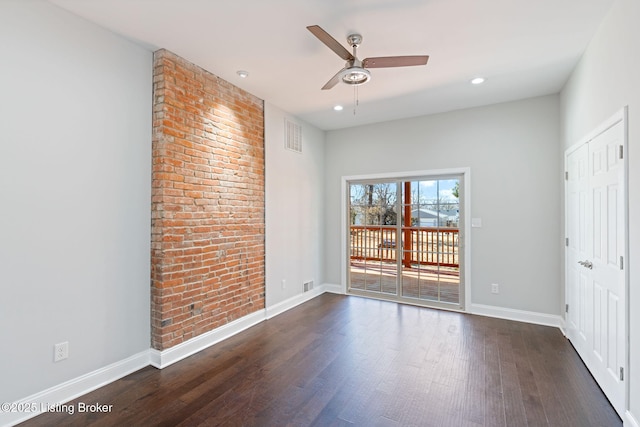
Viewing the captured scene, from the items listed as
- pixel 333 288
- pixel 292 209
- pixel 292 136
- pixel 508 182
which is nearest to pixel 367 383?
pixel 292 209

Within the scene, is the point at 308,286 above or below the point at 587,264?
below

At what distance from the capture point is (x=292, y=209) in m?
4.71

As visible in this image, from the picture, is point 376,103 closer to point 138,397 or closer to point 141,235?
point 141,235

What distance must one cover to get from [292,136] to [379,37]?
235cm

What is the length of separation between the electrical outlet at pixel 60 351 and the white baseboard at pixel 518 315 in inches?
181

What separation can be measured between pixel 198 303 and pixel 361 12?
3.09 metres

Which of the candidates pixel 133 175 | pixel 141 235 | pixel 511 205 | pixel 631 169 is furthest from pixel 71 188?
pixel 511 205

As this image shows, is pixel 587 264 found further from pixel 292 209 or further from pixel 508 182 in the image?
pixel 292 209

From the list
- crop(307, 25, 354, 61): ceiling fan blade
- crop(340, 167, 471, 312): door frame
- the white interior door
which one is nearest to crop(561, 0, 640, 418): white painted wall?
the white interior door

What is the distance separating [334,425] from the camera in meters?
2.00

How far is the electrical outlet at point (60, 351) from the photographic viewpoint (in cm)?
220

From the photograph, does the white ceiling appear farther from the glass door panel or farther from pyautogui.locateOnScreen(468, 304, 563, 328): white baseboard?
pyautogui.locateOnScreen(468, 304, 563, 328): white baseboard

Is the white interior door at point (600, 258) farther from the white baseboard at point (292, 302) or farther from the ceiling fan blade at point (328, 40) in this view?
the white baseboard at point (292, 302)

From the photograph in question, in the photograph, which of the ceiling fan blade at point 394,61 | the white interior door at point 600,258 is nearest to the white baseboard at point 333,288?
the white interior door at point 600,258
